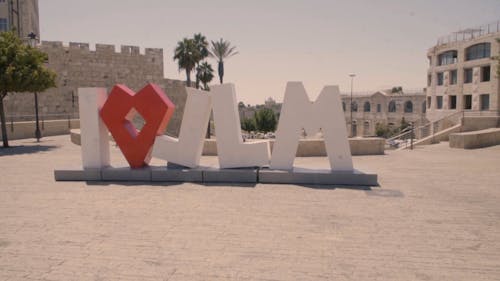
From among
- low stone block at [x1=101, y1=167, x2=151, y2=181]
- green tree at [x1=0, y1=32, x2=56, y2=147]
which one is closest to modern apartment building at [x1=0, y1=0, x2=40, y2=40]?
green tree at [x1=0, y1=32, x2=56, y2=147]

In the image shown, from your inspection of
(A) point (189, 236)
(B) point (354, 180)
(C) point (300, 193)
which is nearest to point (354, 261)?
(A) point (189, 236)

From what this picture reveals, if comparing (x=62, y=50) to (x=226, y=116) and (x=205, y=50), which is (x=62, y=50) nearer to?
(x=205, y=50)

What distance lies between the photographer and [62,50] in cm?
3316

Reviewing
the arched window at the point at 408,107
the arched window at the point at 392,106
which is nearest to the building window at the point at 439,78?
the arched window at the point at 408,107

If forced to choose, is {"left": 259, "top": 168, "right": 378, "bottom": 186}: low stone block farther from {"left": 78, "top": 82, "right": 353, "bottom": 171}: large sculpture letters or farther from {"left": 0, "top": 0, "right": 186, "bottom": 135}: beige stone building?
{"left": 0, "top": 0, "right": 186, "bottom": 135}: beige stone building

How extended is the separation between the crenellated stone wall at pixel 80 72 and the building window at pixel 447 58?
109 feet

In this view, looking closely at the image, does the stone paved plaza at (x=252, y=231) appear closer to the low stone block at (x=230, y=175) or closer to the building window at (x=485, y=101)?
the low stone block at (x=230, y=175)

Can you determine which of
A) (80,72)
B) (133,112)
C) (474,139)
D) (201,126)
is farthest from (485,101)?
(80,72)

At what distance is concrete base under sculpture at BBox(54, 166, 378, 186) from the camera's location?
37.1 feet

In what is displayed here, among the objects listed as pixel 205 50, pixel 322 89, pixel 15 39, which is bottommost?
pixel 322 89

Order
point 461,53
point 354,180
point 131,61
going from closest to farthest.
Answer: point 354,180, point 131,61, point 461,53

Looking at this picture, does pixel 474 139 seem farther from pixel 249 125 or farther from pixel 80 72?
pixel 249 125

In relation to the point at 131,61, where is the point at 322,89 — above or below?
below

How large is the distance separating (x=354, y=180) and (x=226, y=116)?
4.35 metres
